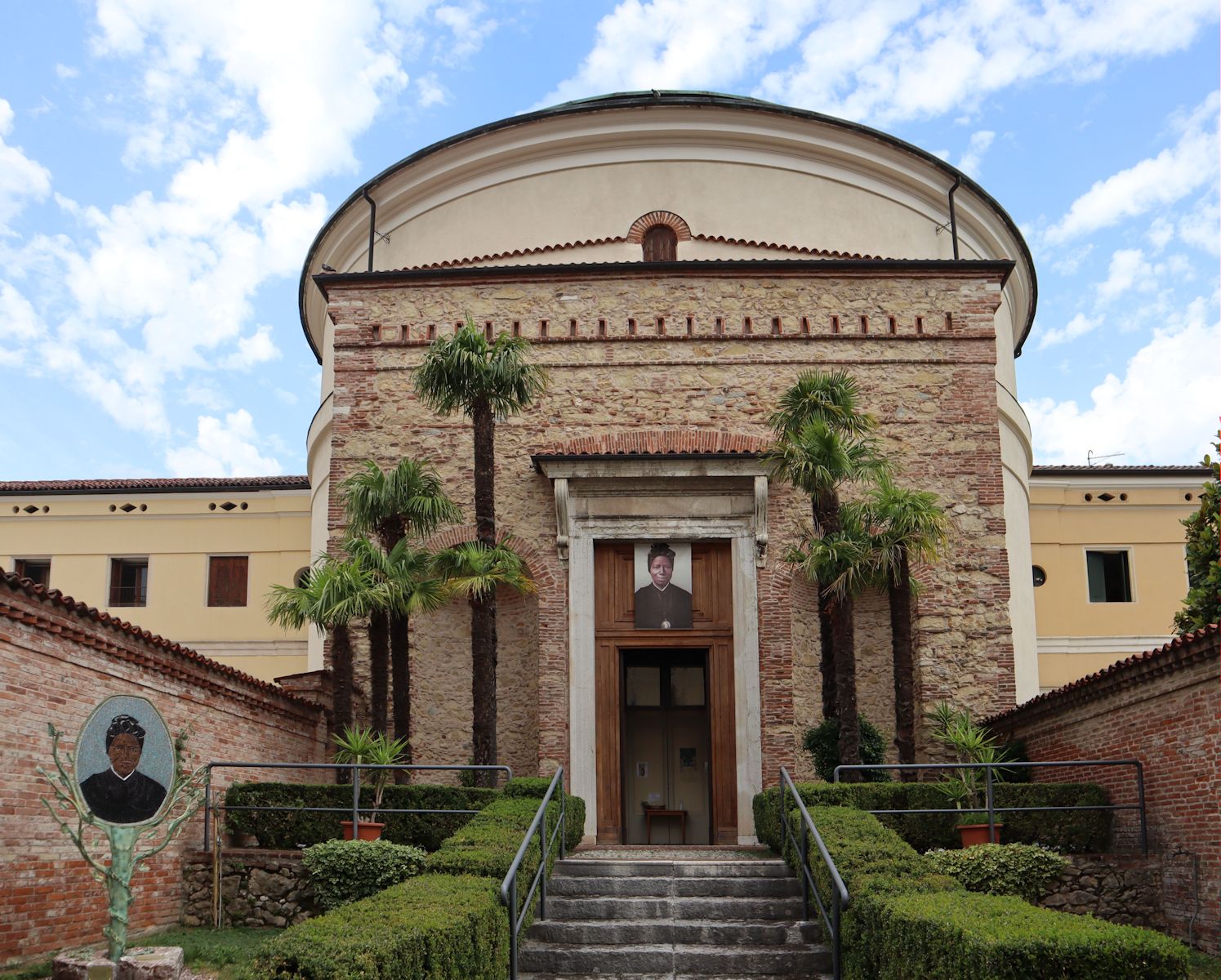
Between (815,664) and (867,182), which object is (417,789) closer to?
(815,664)

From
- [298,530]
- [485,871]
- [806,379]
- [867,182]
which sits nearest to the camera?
[485,871]

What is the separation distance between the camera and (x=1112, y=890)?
1312 cm

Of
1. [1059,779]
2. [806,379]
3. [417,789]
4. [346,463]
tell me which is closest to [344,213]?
[346,463]

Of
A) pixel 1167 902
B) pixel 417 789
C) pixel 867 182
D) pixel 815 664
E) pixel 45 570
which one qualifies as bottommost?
pixel 1167 902

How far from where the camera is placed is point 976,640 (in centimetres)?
1850

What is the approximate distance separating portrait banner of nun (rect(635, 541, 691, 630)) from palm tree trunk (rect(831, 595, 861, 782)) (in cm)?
251

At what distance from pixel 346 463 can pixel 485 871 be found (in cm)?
924

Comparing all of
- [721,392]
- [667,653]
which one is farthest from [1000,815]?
[667,653]

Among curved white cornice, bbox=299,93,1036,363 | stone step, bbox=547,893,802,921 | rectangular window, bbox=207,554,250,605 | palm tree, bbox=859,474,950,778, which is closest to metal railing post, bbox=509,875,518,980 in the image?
stone step, bbox=547,893,802,921

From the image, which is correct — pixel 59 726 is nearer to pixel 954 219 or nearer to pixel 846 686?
pixel 846 686

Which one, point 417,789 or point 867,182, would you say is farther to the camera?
point 867,182

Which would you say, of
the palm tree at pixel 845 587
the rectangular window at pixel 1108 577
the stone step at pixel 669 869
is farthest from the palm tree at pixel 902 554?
the rectangular window at pixel 1108 577

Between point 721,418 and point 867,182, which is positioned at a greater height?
point 867,182

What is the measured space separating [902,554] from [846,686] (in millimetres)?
1834
